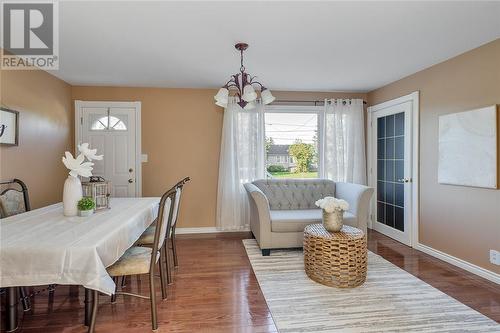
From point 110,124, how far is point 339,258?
150 inches

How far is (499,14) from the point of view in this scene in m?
2.31

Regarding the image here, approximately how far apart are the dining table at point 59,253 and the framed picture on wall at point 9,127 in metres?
1.14

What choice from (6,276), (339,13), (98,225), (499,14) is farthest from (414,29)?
(6,276)

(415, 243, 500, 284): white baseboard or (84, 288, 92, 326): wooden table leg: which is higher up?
(84, 288, 92, 326): wooden table leg

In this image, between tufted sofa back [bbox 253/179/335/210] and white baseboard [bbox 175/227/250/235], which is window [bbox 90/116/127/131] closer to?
white baseboard [bbox 175/227/250/235]

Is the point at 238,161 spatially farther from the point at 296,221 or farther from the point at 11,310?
the point at 11,310

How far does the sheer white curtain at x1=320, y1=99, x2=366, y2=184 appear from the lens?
481cm

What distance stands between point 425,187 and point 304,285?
6.94 feet

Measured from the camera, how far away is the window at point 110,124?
453 cm

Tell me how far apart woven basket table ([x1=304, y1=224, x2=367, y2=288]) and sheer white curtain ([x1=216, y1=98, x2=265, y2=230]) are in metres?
1.95

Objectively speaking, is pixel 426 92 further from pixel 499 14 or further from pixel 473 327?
pixel 473 327

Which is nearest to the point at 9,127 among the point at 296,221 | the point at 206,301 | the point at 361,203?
the point at 206,301

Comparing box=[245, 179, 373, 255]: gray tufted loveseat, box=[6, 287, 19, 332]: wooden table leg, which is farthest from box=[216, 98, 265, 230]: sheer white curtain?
box=[6, 287, 19, 332]: wooden table leg

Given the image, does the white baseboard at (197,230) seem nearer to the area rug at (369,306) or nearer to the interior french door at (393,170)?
the area rug at (369,306)
